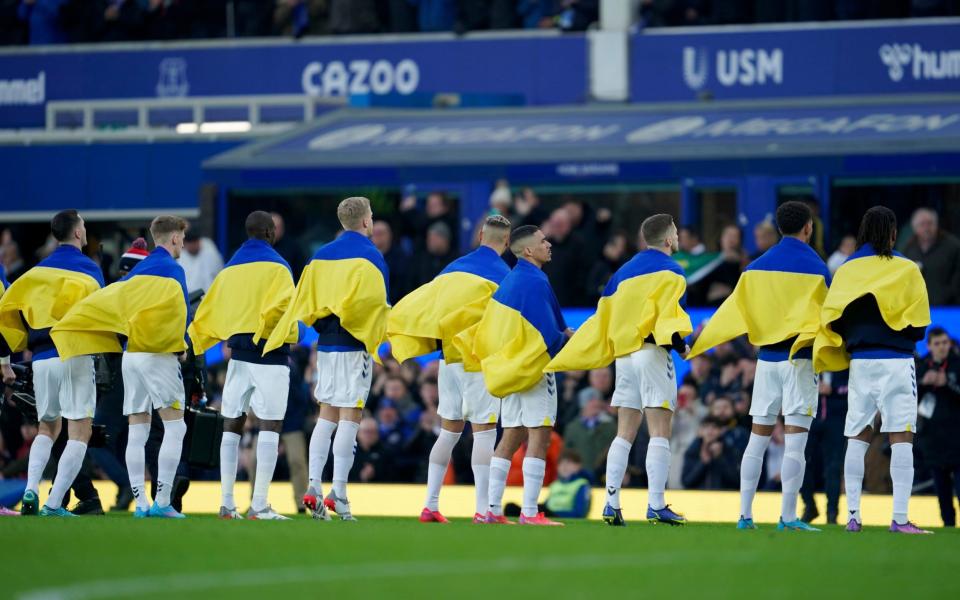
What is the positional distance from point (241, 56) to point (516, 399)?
1691 cm

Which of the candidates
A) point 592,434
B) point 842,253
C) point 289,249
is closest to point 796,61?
point 842,253

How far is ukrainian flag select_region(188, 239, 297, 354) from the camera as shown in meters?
14.5

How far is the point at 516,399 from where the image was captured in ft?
46.9

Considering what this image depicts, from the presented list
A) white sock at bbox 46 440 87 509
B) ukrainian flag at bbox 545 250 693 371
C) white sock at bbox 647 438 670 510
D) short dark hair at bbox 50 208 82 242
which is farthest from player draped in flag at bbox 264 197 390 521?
white sock at bbox 647 438 670 510

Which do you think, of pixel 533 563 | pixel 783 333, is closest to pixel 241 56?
pixel 783 333

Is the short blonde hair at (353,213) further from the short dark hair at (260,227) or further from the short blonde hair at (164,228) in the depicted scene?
the short blonde hair at (164,228)

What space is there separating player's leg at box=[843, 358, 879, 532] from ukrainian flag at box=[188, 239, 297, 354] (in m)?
3.98

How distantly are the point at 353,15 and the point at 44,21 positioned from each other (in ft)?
18.0

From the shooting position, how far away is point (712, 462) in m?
Result: 18.7

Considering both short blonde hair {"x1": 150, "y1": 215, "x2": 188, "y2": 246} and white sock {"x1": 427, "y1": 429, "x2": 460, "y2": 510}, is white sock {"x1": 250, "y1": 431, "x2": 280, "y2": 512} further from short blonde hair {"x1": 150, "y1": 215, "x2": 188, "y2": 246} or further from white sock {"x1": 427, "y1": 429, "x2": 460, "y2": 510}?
short blonde hair {"x1": 150, "y1": 215, "x2": 188, "y2": 246}

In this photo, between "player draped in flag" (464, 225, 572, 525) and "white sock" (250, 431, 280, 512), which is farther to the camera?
"white sock" (250, 431, 280, 512)

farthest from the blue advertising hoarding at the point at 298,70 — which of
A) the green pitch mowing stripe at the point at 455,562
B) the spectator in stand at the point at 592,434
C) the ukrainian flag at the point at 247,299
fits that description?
the green pitch mowing stripe at the point at 455,562

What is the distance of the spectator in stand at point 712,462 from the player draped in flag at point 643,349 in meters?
4.50

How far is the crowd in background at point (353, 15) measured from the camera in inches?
1056
